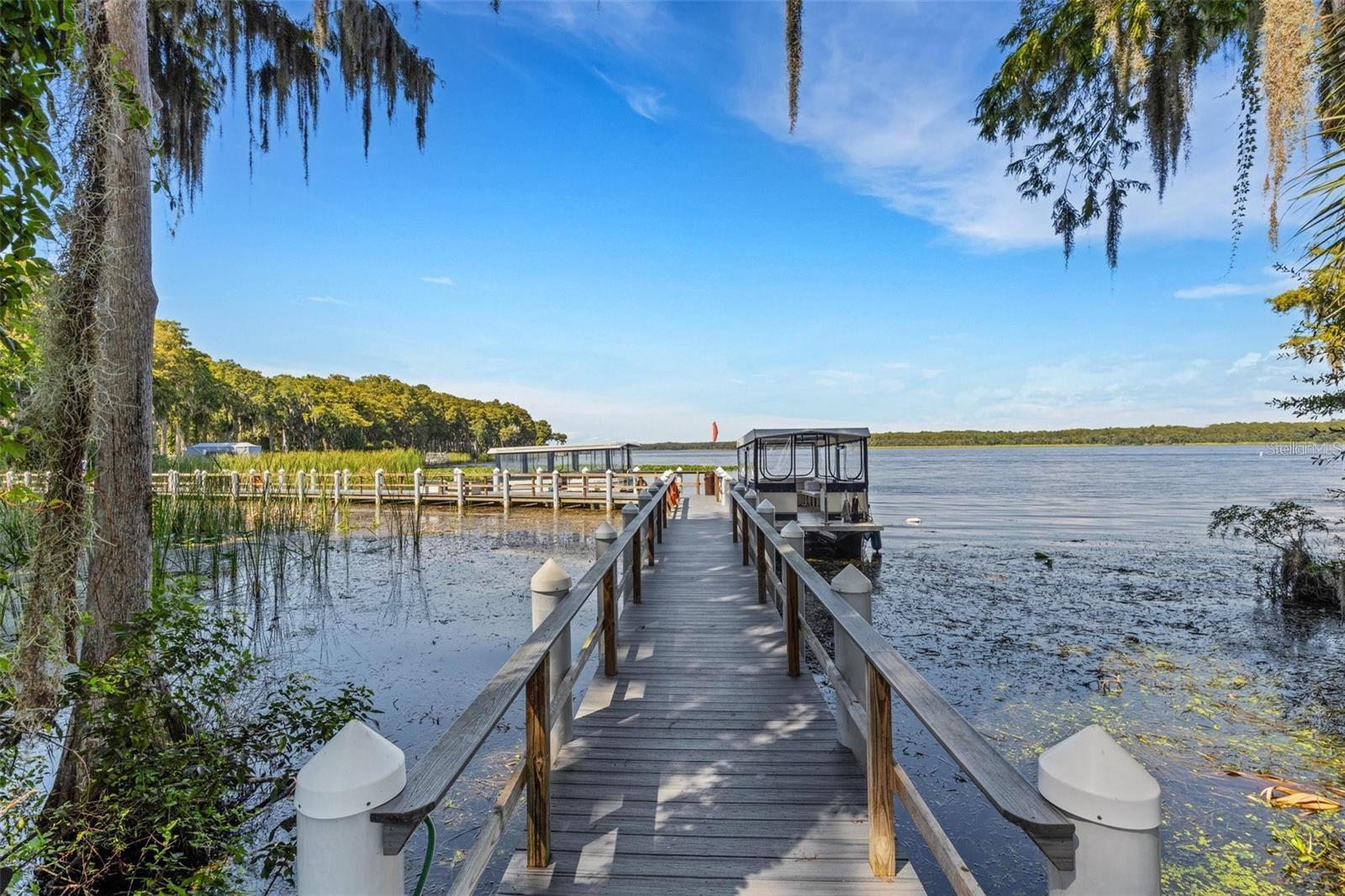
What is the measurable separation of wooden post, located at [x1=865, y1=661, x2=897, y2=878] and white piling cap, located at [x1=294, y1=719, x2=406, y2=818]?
5.55ft

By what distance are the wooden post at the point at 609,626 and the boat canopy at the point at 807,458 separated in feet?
37.8

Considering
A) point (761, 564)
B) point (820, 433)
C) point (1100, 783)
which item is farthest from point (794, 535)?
point (820, 433)

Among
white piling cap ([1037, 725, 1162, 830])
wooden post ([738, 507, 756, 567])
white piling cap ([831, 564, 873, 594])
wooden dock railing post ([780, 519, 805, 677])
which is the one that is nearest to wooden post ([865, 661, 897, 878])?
white piling cap ([831, 564, 873, 594])

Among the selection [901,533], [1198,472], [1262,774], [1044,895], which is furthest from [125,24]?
[1198,472]

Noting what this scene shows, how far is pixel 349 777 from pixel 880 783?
6.37 feet

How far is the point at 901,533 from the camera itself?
20.9 meters

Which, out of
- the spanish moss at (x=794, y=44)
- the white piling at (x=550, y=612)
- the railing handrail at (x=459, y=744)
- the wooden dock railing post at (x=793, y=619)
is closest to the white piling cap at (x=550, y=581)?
the white piling at (x=550, y=612)

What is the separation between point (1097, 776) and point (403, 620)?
32.4 ft

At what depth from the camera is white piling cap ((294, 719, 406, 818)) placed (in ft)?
4.17

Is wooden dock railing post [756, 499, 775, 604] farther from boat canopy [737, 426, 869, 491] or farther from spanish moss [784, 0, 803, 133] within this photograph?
boat canopy [737, 426, 869, 491]

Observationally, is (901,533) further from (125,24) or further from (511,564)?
(125,24)

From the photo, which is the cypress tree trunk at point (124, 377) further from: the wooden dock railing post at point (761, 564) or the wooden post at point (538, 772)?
the wooden dock railing post at point (761, 564)

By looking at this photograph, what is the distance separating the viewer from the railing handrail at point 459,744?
4.32ft

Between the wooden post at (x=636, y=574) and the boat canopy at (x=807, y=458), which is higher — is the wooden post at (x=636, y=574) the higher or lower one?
the lower one
